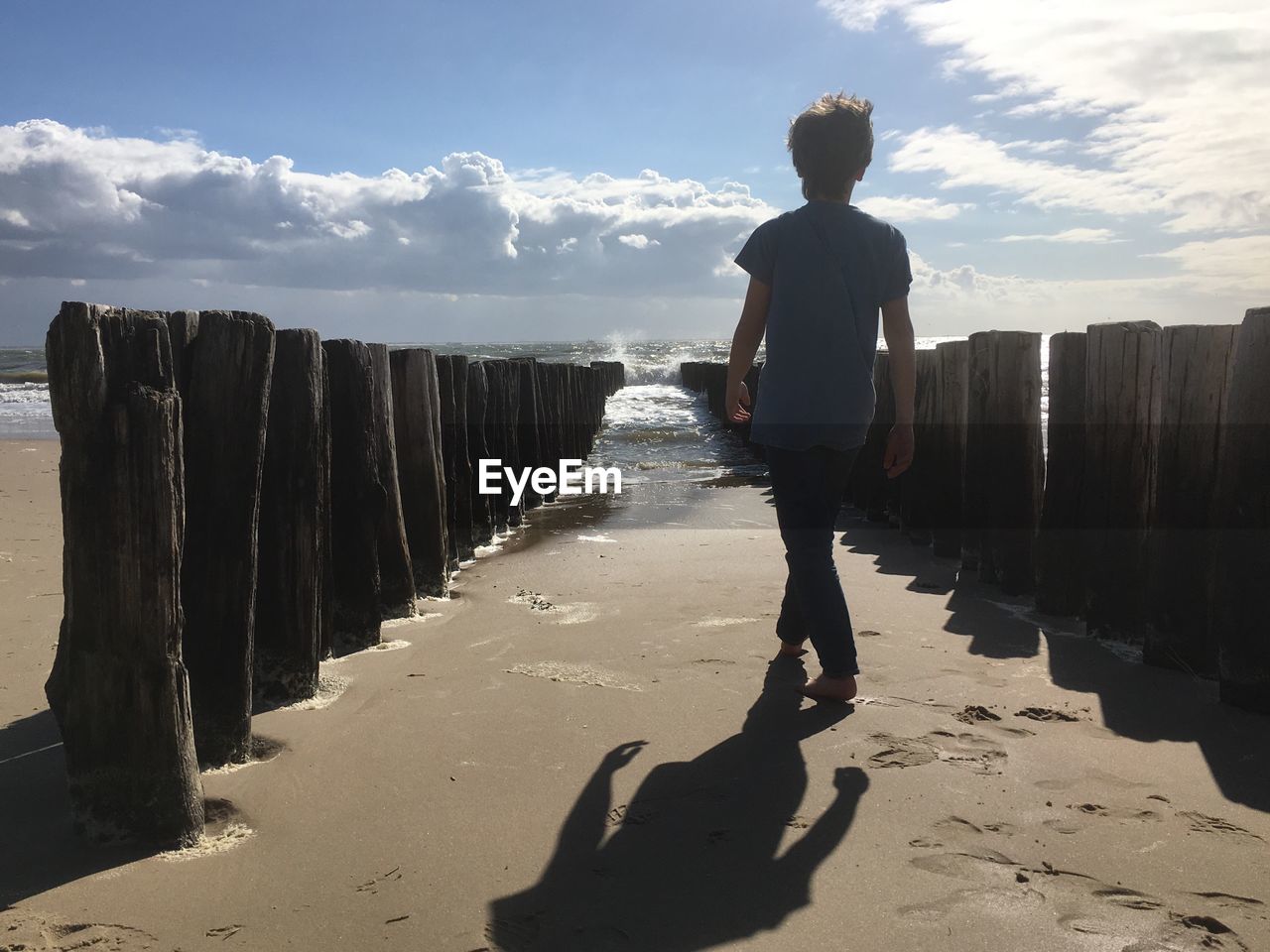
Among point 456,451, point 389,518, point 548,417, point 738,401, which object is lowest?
point 389,518

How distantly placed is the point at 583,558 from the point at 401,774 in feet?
12.0

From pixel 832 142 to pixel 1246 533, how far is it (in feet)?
6.48

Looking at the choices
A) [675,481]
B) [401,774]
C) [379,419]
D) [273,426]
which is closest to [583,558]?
[379,419]

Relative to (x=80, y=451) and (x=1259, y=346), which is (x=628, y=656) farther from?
(x=1259, y=346)

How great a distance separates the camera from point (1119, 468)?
4.42 m

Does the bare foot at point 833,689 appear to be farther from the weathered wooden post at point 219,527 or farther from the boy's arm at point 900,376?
the weathered wooden post at point 219,527

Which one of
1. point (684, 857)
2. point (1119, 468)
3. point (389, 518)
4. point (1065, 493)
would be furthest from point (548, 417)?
point (684, 857)

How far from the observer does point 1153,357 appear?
4.30 meters

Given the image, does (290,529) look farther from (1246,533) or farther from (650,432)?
(650,432)

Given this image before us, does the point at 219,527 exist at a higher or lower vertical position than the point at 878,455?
higher

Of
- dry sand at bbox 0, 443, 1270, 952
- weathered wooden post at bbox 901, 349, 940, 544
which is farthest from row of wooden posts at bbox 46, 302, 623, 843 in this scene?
weathered wooden post at bbox 901, 349, 940, 544

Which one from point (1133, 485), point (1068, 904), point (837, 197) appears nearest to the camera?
point (1068, 904)

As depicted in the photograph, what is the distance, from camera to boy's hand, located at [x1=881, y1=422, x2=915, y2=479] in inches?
140

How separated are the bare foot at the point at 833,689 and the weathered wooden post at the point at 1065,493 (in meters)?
1.77
